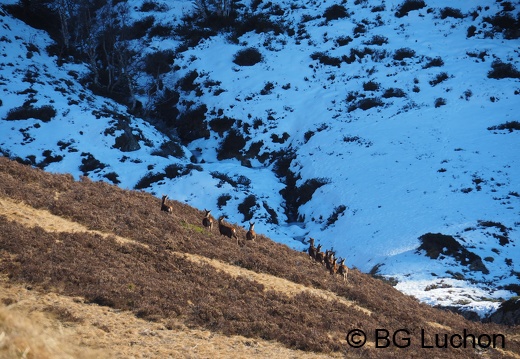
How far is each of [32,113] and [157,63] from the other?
63.1 ft

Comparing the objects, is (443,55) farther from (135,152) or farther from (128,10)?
(128,10)

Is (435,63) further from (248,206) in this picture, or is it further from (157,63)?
(157,63)

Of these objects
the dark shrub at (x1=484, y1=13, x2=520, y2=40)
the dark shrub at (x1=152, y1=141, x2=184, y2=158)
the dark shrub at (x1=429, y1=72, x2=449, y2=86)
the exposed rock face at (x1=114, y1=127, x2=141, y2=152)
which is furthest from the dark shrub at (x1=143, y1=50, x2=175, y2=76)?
the dark shrub at (x1=484, y1=13, x2=520, y2=40)

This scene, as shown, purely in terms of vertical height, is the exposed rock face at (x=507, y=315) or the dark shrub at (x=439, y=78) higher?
the dark shrub at (x=439, y=78)

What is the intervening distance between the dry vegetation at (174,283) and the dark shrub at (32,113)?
26339mm

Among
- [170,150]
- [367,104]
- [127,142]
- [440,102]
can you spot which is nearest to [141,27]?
[170,150]

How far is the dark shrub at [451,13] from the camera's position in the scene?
210 ft

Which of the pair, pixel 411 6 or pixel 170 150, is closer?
pixel 170 150

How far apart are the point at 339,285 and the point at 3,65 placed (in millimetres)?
44280

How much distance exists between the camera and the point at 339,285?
1827 cm

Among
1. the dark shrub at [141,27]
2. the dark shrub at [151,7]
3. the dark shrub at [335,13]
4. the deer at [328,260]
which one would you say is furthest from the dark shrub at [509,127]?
the dark shrub at [151,7]

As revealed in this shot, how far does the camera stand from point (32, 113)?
44.1 metres

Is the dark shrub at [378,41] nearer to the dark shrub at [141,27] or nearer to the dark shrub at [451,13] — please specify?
the dark shrub at [451,13]

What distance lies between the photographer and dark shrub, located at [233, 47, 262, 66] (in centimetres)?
6178
